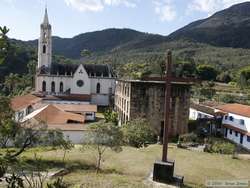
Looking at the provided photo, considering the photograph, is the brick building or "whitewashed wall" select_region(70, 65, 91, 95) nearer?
the brick building

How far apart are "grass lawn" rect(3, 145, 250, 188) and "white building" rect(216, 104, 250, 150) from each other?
10.4 meters

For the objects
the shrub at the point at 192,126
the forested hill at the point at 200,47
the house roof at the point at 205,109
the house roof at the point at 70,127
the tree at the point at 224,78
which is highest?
the forested hill at the point at 200,47

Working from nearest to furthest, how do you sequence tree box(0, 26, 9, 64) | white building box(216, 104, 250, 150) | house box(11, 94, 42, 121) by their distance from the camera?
tree box(0, 26, 9, 64) < white building box(216, 104, 250, 150) < house box(11, 94, 42, 121)

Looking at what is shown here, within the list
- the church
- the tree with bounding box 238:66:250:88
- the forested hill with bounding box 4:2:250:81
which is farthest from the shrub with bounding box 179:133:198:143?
the forested hill with bounding box 4:2:250:81

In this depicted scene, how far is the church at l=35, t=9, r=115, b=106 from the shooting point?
58438 millimetres

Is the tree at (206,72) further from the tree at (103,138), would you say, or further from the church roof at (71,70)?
the tree at (103,138)

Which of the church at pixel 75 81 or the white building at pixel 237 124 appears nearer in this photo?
the white building at pixel 237 124

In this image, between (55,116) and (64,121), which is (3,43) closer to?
(64,121)

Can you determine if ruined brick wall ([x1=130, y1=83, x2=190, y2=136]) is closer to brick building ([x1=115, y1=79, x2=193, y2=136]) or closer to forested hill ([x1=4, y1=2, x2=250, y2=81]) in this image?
brick building ([x1=115, y1=79, x2=193, y2=136])

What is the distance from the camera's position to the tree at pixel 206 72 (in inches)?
3351

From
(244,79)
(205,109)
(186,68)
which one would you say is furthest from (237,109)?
(186,68)

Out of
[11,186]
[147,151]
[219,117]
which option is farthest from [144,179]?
[219,117]

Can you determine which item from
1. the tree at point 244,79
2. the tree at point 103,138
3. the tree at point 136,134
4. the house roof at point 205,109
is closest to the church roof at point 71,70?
the house roof at point 205,109

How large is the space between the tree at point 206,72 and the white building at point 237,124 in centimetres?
4379
